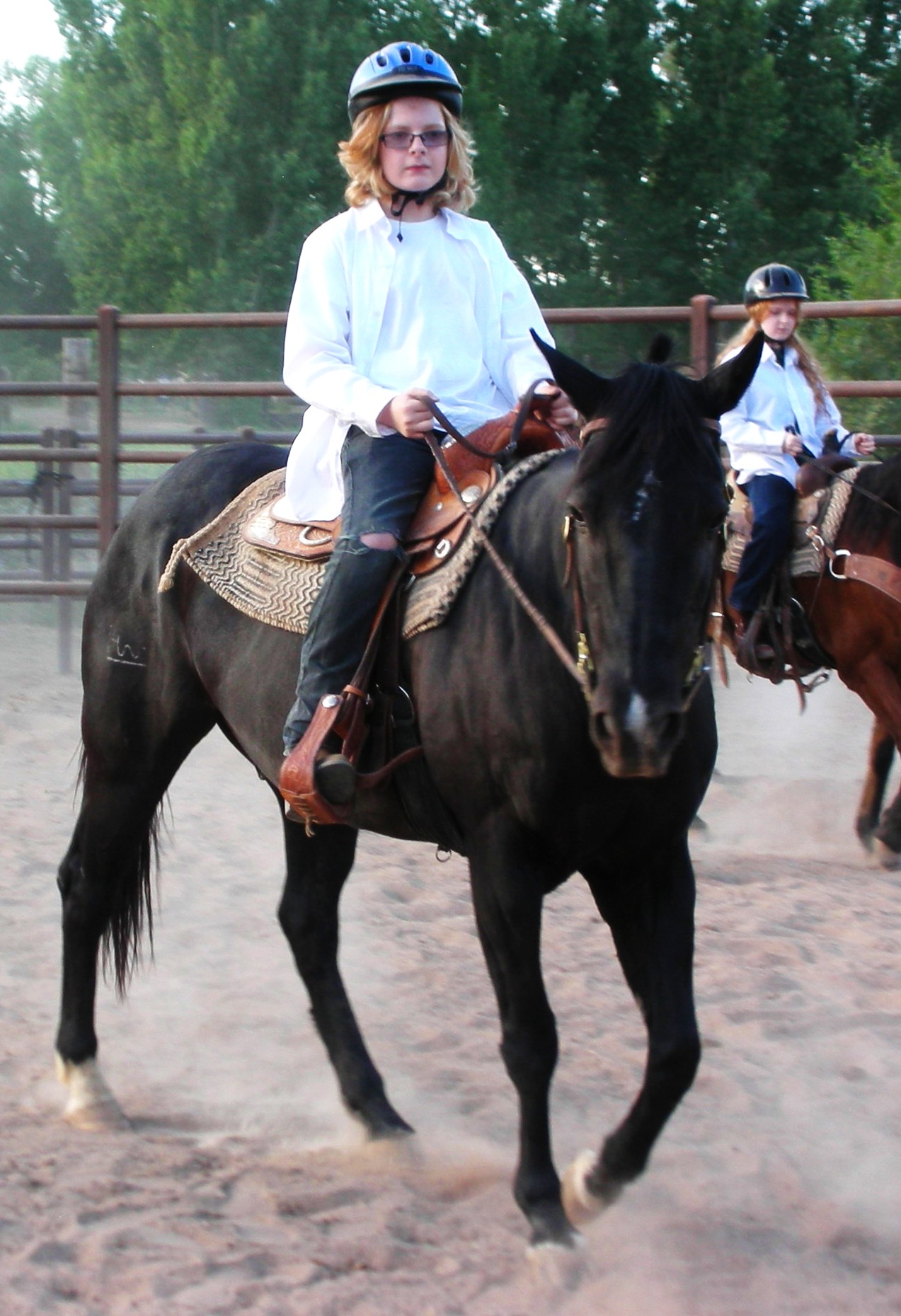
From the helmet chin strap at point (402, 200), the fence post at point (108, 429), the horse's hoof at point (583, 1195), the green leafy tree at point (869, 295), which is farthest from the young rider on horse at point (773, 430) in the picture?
the green leafy tree at point (869, 295)

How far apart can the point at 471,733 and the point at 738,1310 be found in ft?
3.94

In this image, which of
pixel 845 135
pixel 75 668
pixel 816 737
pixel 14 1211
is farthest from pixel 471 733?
pixel 845 135

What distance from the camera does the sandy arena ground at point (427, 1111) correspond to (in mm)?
2697

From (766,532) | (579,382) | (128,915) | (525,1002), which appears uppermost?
(579,382)

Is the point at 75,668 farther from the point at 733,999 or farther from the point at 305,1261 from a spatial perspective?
the point at 305,1261

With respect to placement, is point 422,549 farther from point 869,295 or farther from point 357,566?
point 869,295

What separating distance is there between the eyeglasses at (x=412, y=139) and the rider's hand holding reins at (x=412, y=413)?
0.64m

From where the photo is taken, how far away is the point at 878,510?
19.0ft

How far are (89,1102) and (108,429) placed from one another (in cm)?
556

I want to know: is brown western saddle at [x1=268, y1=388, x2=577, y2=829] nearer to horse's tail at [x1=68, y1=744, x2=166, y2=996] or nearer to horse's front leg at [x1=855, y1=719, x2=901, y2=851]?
horse's tail at [x1=68, y1=744, x2=166, y2=996]

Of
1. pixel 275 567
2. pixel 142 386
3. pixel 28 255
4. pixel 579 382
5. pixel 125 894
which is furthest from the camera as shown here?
pixel 28 255

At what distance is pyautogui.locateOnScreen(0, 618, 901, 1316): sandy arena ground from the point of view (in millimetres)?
2697

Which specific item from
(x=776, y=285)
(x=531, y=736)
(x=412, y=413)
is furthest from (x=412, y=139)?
(x=776, y=285)

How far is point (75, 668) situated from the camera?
32.6 ft
